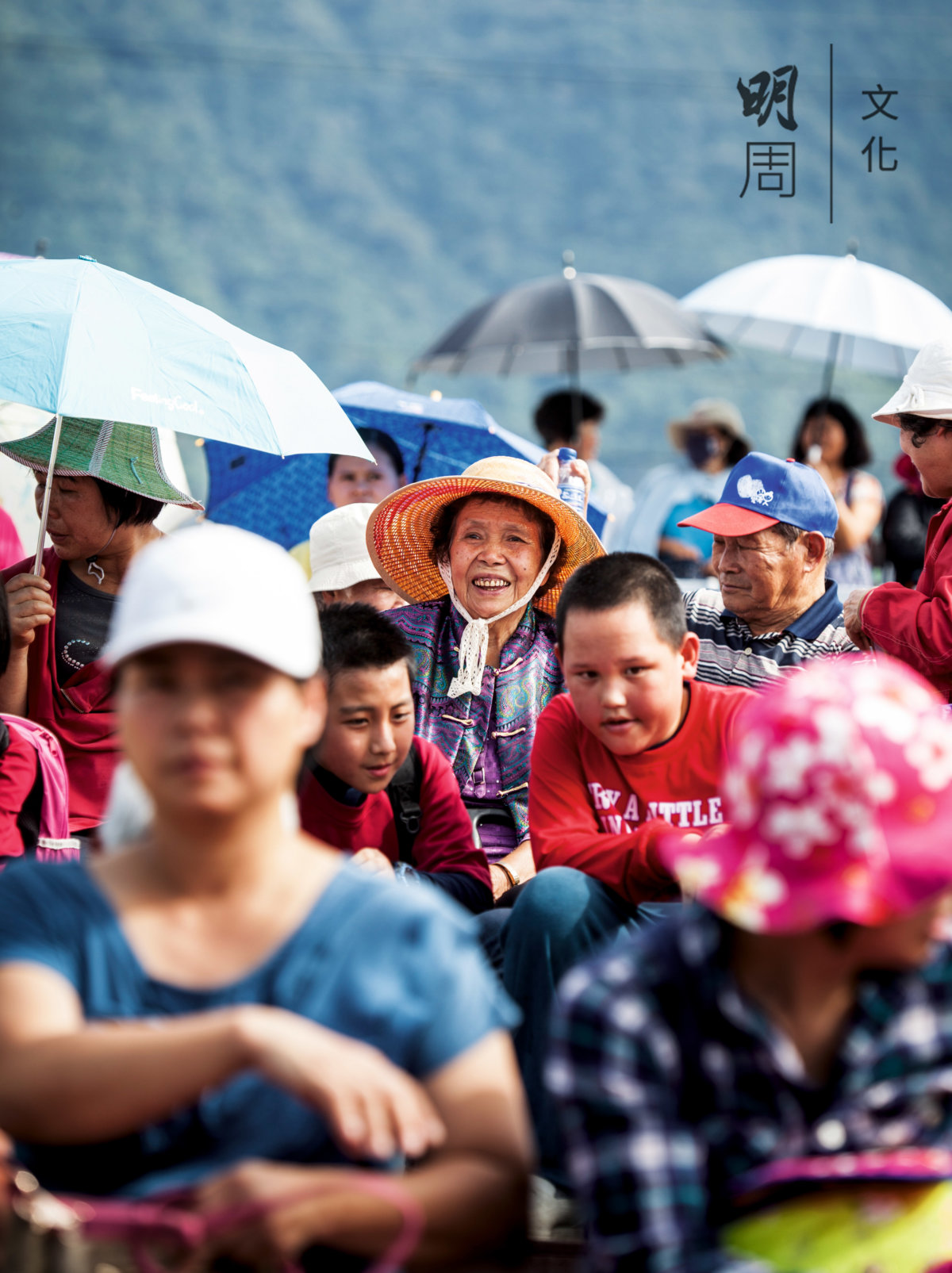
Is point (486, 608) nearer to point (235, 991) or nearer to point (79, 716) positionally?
point (79, 716)

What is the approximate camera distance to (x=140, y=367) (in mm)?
3637

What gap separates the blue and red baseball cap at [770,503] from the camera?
13.2 feet

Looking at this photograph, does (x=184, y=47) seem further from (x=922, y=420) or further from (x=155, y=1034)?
(x=155, y=1034)

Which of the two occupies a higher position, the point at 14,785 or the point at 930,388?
the point at 930,388

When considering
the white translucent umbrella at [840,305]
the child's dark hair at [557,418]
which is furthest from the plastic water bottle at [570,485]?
the child's dark hair at [557,418]

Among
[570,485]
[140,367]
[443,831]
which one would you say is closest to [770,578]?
[570,485]

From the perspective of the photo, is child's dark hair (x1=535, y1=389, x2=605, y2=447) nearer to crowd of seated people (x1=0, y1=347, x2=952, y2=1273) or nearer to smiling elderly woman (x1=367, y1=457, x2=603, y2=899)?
smiling elderly woman (x1=367, y1=457, x2=603, y2=899)

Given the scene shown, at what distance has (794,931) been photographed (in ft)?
5.38

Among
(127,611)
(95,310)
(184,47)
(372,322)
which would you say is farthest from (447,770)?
(184,47)

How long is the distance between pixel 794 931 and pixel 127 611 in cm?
87

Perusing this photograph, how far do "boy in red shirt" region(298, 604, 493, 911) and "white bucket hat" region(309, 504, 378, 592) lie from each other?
0.99 metres

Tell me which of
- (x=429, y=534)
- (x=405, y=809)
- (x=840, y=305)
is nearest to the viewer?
(x=405, y=809)

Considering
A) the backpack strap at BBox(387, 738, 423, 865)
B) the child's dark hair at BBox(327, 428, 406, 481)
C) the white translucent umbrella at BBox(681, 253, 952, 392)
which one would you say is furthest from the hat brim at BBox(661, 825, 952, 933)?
the white translucent umbrella at BBox(681, 253, 952, 392)

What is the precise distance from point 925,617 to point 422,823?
53.2 inches
